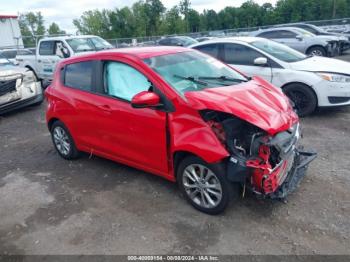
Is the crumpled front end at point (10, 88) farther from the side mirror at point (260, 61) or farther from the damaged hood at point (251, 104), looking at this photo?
the damaged hood at point (251, 104)

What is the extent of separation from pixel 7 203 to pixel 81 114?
4.84ft

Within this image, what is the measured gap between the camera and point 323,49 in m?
13.0

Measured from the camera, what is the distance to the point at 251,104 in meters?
3.38

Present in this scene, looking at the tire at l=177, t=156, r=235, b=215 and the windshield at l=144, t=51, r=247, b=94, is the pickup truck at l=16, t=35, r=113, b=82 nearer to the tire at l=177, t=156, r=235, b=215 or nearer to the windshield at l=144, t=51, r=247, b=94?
the windshield at l=144, t=51, r=247, b=94

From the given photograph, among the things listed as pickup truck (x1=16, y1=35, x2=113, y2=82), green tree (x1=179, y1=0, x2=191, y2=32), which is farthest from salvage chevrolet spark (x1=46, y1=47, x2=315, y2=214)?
green tree (x1=179, y1=0, x2=191, y2=32)

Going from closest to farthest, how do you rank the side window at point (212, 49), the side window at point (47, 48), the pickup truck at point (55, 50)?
1. the side window at point (212, 49)
2. the pickup truck at point (55, 50)
3. the side window at point (47, 48)

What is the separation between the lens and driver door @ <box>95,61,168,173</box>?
3.71 metres

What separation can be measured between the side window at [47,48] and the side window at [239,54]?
6.82 m

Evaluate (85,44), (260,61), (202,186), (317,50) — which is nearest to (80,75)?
(202,186)

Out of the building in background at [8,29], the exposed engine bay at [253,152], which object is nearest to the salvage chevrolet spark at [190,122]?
the exposed engine bay at [253,152]

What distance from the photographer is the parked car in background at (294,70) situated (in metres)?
6.20

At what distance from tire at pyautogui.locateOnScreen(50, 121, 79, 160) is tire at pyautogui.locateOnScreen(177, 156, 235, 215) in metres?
2.20

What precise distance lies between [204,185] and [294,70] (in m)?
4.12

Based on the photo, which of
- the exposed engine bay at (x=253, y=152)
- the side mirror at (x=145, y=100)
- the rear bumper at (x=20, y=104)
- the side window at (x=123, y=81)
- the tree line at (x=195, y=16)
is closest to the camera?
the exposed engine bay at (x=253, y=152)
